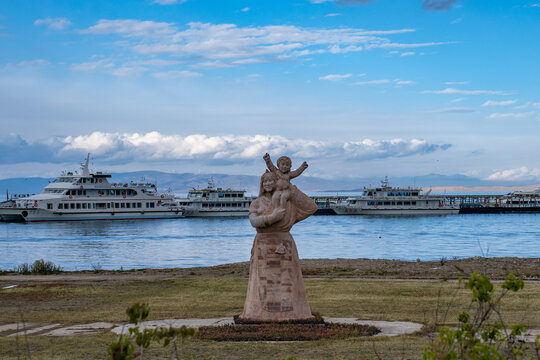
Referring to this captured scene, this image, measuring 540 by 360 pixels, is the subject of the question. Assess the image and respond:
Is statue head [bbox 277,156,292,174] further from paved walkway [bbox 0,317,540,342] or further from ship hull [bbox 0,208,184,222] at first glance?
ship hull [bbox 0,208,184,222]

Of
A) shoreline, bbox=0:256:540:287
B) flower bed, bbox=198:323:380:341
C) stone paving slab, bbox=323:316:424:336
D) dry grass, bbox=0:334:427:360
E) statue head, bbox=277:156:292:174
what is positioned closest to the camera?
dry grass, bbox=0:334:427:360

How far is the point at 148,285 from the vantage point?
19.8 meters

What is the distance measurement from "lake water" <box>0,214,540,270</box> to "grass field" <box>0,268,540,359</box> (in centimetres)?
1178

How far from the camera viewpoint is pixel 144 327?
11.3 m

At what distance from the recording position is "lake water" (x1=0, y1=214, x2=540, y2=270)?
40709mm

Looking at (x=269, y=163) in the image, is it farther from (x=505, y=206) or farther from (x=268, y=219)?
(x=505, y=206)

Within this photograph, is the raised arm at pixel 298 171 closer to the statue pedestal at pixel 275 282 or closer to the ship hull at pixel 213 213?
the statue pedestal at pixel 275 282

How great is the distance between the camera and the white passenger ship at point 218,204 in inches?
3561

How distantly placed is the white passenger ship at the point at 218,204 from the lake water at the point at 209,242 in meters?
6.66

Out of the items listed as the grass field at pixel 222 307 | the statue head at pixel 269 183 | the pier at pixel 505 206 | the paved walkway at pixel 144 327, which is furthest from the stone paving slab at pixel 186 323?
the pier at pixel 505 206

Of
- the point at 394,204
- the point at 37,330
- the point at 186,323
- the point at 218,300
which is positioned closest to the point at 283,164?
the point at 186,323

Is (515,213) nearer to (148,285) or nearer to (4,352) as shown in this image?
(148,285)

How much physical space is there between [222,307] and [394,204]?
265 feet

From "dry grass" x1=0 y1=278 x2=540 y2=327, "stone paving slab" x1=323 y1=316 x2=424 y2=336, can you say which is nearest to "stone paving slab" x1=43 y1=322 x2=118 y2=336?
"dry grass" x1=0 y1=278 x2=540 y2=327
